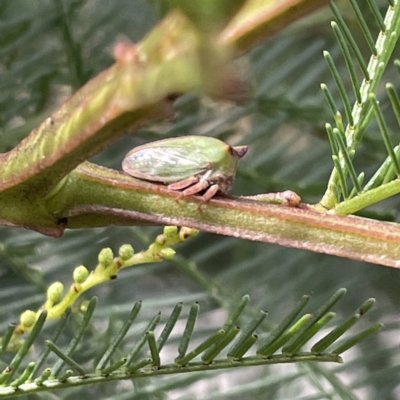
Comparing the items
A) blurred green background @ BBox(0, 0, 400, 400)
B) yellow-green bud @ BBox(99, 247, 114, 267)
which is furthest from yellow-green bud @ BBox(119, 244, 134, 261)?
blurred green background @ BBox(0, 0, 400, 400)

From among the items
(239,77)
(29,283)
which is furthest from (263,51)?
(239,77)

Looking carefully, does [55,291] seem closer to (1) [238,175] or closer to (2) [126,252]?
(2) [126,252]

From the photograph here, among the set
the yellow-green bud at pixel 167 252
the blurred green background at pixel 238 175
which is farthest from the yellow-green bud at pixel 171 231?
the blurred green background at pixel 238 175

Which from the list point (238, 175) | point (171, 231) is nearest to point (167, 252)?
point (171, 231)

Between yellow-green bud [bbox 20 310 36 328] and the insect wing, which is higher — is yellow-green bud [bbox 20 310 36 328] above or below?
below

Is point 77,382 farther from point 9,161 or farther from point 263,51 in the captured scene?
point 263,51

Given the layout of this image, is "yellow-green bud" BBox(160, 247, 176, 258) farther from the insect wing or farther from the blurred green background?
the blurred green background
